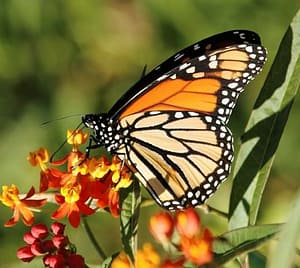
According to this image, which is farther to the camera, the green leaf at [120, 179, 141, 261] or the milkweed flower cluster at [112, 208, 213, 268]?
the green leaf at [120, 179, 141, 261]

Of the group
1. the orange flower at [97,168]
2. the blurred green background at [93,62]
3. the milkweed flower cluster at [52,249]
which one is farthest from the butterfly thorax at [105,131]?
the blurred green background at [93,62]

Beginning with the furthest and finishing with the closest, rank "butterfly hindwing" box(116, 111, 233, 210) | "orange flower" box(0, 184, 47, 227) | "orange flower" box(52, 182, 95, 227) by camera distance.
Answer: "butterfly hindwing" box(116, 111, 233, 210), "orange flower" box(0, 184, 47, 227), "orange flower" box(52, 182, 95, 227)

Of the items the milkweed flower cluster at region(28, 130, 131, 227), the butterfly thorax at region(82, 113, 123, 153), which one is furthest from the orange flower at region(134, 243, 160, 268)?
the butterfly thorax at region(82, 113, 123, 153)

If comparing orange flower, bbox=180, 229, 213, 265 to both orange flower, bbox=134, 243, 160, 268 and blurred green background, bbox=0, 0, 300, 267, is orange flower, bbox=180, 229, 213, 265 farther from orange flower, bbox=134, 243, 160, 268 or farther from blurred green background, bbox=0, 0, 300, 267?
blurred green background, bbox=0, 0, 300, 267

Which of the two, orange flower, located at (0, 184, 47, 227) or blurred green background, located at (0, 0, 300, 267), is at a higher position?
blurred green background, located at (0, 0, 300, 267)

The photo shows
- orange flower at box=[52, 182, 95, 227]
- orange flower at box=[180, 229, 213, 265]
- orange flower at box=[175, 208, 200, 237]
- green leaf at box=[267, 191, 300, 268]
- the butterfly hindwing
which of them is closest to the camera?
green leaf at box=[267, 191, 300, 268]

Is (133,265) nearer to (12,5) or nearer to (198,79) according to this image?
(198,79)

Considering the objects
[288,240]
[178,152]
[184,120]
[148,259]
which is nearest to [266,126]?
[184,120]

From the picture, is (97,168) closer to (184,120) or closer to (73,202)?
(73,202)
